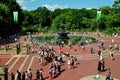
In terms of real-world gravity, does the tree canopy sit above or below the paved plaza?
above

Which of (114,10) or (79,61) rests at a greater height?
(114,10)

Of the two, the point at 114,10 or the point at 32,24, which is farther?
the point at 32,24

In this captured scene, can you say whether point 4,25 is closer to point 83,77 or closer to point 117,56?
point 117,56

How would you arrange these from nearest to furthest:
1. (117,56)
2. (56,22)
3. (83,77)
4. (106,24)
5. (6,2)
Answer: (83,77) < (117,56) < (6,2) < (106,24) < (56,22)

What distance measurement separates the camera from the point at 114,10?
97.1 meters

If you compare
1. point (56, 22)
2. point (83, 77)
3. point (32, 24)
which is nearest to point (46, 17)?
point (32, 24)

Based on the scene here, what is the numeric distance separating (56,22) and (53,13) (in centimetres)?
2850

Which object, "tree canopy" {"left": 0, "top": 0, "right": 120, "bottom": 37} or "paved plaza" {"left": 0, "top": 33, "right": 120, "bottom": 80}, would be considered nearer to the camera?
"paved plaza" {"left": 0, "top": 33, "right": 120, "bottom": 80}

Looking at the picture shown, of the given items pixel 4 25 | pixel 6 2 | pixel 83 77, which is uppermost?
pixel 6 2

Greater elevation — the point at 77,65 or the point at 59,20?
the point at 59,20

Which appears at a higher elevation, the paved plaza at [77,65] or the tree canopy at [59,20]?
the tree canopy at [59,20]

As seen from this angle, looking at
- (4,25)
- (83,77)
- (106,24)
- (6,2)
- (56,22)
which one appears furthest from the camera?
(56,22)

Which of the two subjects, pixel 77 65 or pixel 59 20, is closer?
pixel 77 65

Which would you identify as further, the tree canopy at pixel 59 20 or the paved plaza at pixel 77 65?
the tree canopy at pixel 59 20
